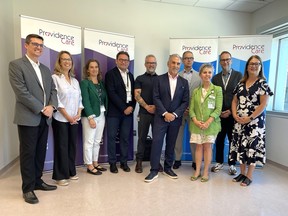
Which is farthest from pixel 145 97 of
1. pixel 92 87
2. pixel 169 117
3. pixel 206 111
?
pixel 206 111

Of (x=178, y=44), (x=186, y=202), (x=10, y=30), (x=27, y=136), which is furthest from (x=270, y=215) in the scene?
(x=10, y=30)

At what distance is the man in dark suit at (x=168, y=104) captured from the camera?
9.20 feet

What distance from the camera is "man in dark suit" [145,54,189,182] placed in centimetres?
280

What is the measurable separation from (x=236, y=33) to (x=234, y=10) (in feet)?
1.49

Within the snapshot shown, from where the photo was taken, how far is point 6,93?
10.3 ft

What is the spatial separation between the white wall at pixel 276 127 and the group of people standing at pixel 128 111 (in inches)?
40.0

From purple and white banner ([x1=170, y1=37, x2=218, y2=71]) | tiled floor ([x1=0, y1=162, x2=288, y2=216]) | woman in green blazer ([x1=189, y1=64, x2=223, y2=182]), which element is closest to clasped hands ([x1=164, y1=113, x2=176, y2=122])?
woman in green blazer ([x1=189, y1=64, x2=223, y2=182])

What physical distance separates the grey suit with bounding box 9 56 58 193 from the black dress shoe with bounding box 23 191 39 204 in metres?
0.04

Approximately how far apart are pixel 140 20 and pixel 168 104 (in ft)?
6.63

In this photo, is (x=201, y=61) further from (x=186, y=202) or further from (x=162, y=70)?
(x=186, y=202)

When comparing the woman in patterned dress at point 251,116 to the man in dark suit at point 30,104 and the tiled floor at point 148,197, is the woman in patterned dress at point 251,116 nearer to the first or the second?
the tiled floor at point 148,197

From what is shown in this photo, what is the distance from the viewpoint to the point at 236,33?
4418 mm

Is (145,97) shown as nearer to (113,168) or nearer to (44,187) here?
(113,168)

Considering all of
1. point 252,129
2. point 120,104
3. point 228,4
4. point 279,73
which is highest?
point 228,4
